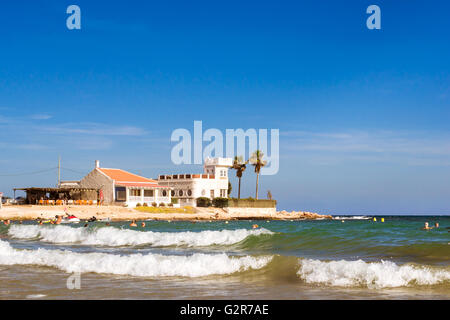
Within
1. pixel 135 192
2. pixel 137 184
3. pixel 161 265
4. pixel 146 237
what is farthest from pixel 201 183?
pixel 161 265

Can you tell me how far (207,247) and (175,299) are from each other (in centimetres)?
1289

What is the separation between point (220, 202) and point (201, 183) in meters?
4.45

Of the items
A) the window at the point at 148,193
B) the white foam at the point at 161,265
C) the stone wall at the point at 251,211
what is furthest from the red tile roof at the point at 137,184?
the white foam at the point at 161,265

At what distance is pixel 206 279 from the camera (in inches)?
549

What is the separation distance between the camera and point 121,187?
2864 inches

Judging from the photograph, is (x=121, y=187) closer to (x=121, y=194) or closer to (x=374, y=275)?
(x=121, y=194)

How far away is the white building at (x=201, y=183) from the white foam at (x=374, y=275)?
68.5 metres

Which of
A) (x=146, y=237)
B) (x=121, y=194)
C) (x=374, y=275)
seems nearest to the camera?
(x=374, y=275)

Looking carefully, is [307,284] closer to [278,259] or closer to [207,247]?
[278,259]

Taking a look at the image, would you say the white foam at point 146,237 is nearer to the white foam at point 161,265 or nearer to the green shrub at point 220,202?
the white foam at point 161,265

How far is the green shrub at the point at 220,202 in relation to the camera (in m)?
81.9

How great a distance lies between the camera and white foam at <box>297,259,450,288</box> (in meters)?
12.4

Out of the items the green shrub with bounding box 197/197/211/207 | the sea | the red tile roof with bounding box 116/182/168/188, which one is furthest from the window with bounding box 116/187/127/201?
the sea
